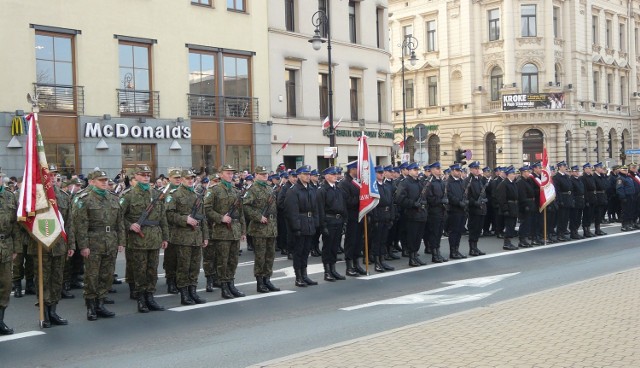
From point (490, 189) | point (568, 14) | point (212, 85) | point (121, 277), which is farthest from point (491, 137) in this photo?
point (121, 277)

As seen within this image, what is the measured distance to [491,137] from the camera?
58188 millimetres

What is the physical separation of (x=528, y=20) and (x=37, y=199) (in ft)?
175

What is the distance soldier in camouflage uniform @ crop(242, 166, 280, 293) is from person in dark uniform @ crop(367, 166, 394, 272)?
2.88m

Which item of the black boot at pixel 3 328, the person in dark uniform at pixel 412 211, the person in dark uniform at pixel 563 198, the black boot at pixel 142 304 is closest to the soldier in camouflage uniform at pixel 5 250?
the black boot at pixel 3 328

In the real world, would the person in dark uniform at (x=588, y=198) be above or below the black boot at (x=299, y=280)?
above

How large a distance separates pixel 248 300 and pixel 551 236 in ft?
37.0

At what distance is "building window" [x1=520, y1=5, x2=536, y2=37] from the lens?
188 feet

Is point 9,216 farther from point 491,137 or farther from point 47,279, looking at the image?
point 491,137

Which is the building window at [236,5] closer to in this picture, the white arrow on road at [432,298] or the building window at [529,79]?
the white arrow on road at [432,298]

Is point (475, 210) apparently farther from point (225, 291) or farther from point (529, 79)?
point (529, 79)

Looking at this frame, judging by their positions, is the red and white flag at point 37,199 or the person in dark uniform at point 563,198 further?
the person in dark uniform at point 563,198

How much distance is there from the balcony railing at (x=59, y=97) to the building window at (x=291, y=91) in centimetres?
1078

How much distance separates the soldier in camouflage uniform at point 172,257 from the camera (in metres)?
11.6

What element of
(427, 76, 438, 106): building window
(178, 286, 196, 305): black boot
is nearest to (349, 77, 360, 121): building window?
(427, 76, 438, 106): building window
